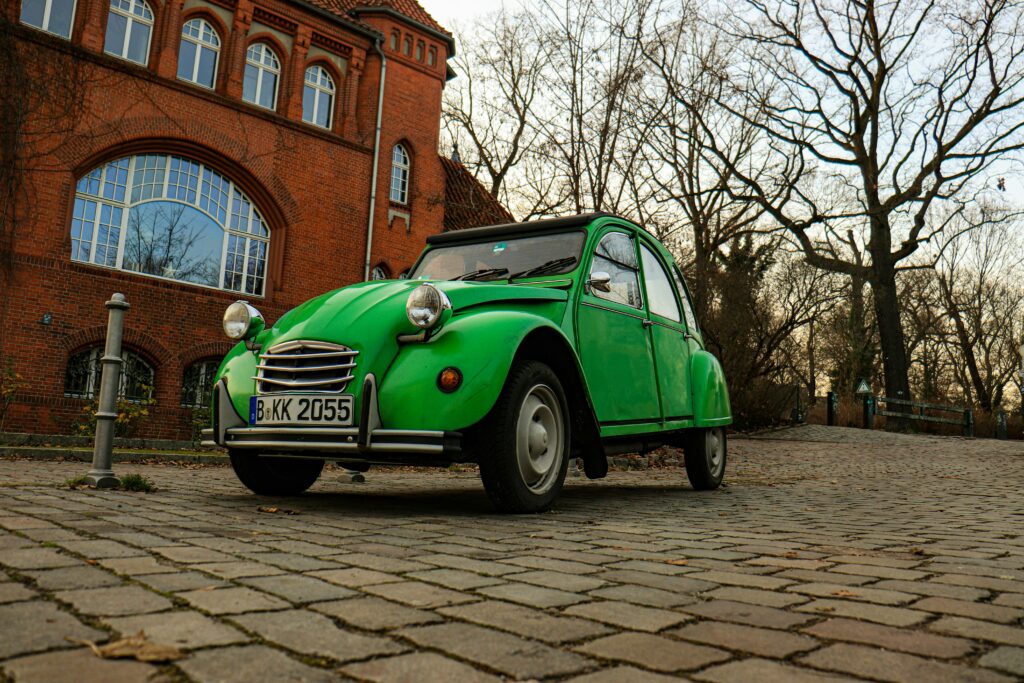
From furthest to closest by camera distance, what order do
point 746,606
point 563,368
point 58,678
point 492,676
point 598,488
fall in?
point 598,488 → point 563,368 → point 746,606 → point 492,676 → point 58,678

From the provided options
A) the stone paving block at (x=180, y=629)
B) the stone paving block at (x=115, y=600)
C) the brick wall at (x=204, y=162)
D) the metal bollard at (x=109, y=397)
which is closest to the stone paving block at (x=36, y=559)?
the stone paving block at (x=115, y=600)

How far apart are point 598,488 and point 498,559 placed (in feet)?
15.5

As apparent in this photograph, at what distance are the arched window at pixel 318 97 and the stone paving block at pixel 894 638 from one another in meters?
19.5

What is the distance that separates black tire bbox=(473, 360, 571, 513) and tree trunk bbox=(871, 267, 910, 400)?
Result: 75.7ft

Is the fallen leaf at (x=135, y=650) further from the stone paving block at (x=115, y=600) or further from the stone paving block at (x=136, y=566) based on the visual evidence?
the stone paving block at (x=136, y=566)

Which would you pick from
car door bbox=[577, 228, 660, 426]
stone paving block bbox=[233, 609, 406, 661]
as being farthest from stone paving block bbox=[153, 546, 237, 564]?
car door bbox=[577, 228, 660, 426]

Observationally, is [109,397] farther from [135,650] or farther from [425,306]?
[135,650]

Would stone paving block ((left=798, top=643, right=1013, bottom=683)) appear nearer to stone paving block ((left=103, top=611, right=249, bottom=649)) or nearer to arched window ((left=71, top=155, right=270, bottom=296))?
stone paving block ((left=103, top=611, right=249, bottom=649))

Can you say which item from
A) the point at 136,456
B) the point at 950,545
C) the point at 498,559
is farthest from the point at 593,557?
the point at 136,456

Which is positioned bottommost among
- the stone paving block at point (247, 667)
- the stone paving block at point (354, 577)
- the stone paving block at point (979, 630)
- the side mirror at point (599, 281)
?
the stone paving block at point (247, 667)

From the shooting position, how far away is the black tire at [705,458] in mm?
7348

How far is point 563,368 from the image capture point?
516 centimetres

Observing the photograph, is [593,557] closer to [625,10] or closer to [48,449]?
[48,449]

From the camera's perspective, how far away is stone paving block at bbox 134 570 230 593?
227cm
